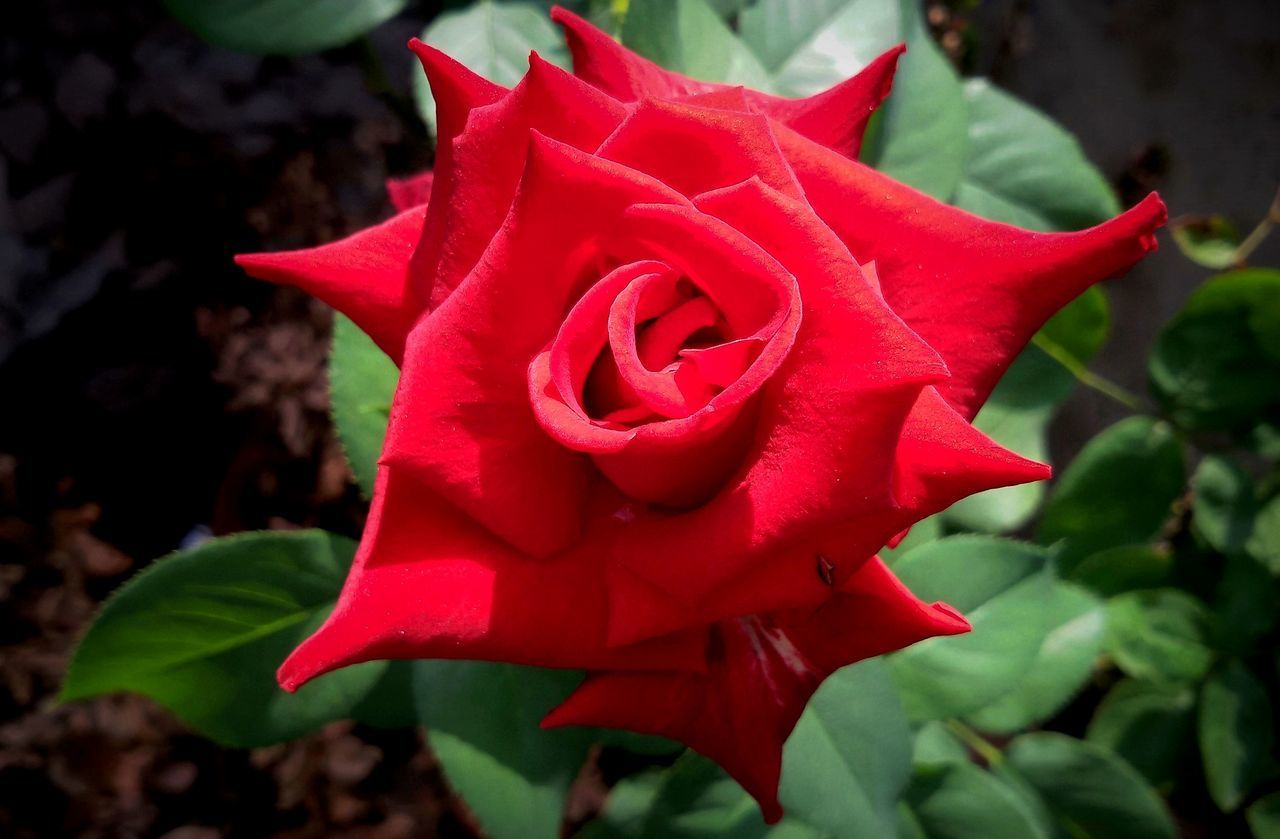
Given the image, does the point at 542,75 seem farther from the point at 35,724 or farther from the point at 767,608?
the point at 35,724

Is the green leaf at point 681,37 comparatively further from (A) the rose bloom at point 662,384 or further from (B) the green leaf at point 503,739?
(B) the green leaf at point 503,739

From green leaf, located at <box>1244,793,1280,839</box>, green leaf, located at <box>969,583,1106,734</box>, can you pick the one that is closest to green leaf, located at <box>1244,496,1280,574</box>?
green leaf, located at <box>1244,793,1280,839</box>

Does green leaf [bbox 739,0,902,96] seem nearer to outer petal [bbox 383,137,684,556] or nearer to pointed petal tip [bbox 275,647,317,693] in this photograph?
outer petal [bbox 383,137,684,556]

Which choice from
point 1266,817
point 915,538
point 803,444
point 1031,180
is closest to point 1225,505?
point 1266,817

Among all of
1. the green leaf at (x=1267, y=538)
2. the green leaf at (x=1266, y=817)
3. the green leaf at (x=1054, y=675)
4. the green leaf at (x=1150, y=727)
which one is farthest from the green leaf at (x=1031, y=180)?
the green leaf at (x=1266, y=817)

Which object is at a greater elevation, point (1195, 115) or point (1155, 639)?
point (1195, 115)

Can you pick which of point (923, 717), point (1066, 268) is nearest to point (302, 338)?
point (923, 717)
